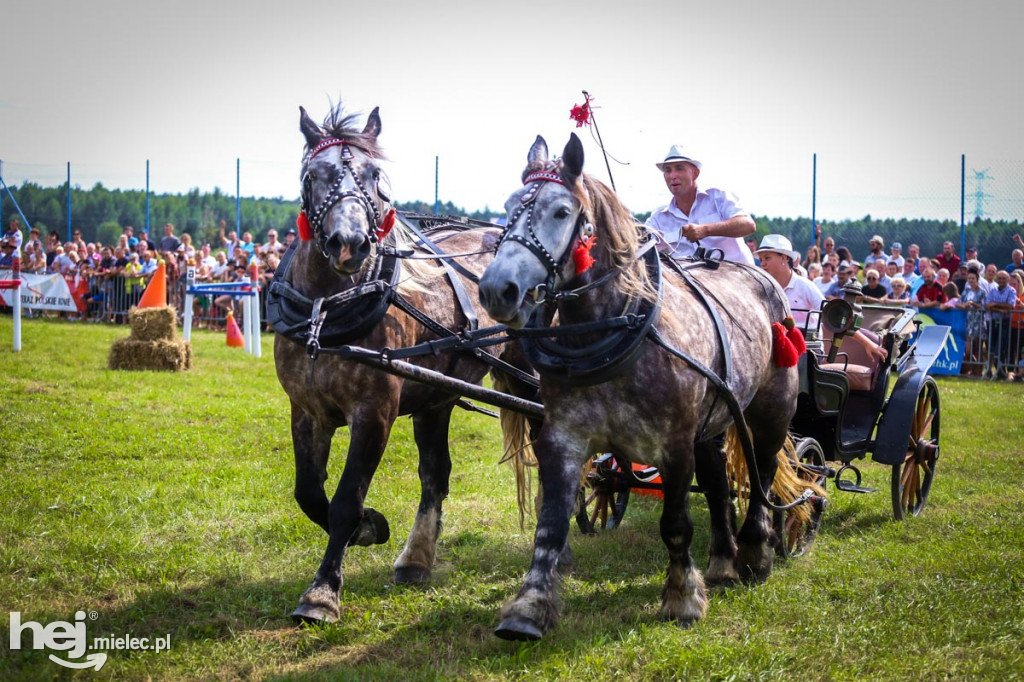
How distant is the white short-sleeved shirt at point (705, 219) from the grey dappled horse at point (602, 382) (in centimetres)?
110

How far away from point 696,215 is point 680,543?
2.31 metres

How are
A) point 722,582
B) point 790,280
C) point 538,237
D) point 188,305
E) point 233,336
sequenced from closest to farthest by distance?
point 538,237
point 722,582
point 790,280
point 188,305
point 233,336

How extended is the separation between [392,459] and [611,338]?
14.3ft

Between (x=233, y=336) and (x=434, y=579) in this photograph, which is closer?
(x=434, y=579)

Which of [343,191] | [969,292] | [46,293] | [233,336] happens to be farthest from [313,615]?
[46,293]

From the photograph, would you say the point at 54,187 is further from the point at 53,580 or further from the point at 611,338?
the point at 611,338

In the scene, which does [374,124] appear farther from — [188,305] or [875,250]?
[875,250]

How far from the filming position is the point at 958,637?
4277 mm

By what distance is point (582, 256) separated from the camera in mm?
3971

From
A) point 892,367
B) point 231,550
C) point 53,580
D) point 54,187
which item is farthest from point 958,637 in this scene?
point 54,187

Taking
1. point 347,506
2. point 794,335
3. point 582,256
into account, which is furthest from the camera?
point 794,335

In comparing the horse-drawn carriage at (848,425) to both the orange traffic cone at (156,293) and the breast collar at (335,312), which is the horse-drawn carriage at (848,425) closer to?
the breast collar at (335,312)

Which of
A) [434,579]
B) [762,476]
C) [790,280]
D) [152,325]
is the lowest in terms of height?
[434,579]

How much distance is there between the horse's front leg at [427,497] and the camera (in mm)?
5258
